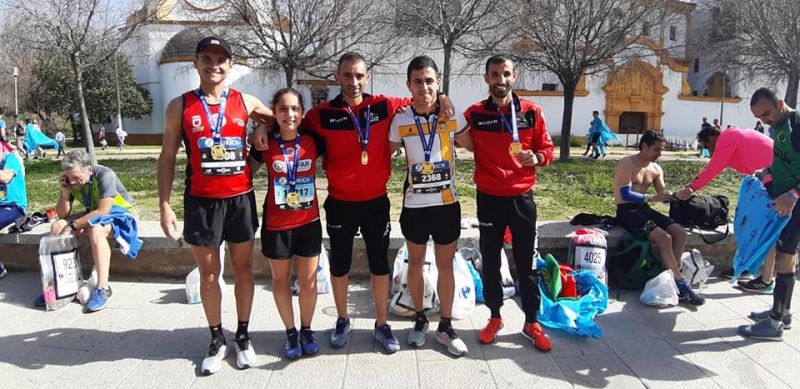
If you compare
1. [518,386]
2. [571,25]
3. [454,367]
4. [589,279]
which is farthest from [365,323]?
[571,25]

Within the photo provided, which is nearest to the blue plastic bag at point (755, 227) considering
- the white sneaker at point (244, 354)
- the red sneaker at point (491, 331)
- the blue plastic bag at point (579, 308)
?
the blue plastic bag at point (579, 308)

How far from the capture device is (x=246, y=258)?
11.5 feet

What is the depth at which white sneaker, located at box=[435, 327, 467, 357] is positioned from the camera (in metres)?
3.58

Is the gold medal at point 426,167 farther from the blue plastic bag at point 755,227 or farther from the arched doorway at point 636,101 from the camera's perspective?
the arched doorway at point 636,101

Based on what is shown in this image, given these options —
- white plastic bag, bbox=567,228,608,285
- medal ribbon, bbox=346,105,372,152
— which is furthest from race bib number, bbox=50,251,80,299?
white plastic bag, bbox=567,228,608,285

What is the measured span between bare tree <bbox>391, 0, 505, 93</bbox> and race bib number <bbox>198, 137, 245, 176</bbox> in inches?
517

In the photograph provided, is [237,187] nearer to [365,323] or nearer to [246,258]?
[246,258]

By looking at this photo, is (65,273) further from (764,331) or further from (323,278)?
(764,331)

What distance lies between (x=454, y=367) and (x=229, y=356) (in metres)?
1.53

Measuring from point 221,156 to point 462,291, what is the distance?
216 centimetres

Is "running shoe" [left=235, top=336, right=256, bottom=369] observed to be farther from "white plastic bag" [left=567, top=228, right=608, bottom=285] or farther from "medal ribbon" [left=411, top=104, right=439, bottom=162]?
"white plastic bag" [left=567, top=228, right=608, bottom=285]

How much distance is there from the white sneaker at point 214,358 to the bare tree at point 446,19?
13535 mm

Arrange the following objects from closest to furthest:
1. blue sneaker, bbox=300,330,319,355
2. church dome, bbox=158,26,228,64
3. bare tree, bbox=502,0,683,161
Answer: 1. blue sneaker, bbox=300,330,319,355
2. bare tree, bbox=502,0,683,161
3. church dome, bbox=158,26,228,64

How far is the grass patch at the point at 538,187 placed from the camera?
815cm
